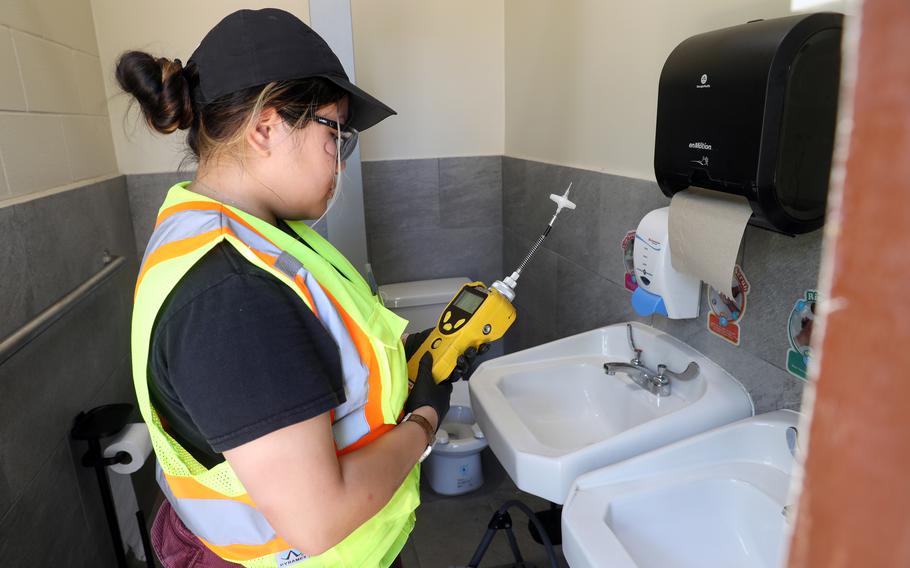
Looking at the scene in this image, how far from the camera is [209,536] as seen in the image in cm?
81

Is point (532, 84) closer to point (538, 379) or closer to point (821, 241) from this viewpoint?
point (538, 379)

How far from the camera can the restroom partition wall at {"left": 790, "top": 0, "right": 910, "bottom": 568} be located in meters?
0.16

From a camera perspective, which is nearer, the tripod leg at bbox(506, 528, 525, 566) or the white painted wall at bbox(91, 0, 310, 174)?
the tripod leg at bbox(506, 528, 525, 566)

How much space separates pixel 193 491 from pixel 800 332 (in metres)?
0.97

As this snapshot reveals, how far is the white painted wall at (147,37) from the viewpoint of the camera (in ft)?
6.41

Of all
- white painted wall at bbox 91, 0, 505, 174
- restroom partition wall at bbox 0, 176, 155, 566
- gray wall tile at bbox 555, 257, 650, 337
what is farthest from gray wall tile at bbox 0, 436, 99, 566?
gray wall tile at bbox 555, 257, 650, 337

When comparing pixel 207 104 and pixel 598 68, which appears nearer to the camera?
pixel 207 104

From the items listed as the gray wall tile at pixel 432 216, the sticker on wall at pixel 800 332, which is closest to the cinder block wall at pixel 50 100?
the gray wall tile at pixel 432 216

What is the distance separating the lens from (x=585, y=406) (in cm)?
141

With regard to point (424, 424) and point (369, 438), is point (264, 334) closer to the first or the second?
point (369, 438)

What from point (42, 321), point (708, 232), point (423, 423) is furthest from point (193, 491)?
point (708, 232)

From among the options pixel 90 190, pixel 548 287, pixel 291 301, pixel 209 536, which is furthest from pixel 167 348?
pixel 548 287

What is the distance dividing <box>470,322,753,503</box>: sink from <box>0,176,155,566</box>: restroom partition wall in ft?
3.04

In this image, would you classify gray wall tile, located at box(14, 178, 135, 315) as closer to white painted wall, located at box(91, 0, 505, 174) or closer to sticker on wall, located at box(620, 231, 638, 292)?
white painted wall, located at box(91, 0, 505, 174)
